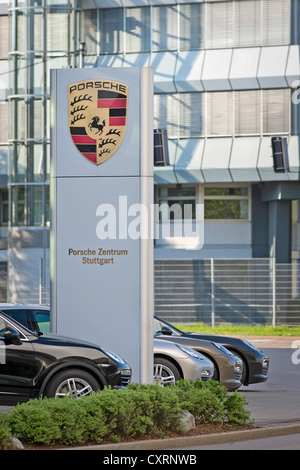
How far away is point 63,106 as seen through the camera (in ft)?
40.5

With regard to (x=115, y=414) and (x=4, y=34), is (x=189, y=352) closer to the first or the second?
(x=115, y=414)

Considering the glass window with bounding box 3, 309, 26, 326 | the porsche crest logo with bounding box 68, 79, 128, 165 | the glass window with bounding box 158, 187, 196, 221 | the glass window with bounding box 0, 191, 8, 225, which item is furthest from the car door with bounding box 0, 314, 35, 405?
the glass window with bounding box 0, 191, 8, 225

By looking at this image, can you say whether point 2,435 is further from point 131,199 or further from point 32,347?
point 131,199

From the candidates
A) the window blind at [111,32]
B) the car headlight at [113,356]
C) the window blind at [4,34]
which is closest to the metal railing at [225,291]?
the window blind at [111,32]

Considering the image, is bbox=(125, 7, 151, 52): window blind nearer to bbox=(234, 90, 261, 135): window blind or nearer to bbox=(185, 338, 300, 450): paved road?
bbox=(234, 90, 261, 135): window blind

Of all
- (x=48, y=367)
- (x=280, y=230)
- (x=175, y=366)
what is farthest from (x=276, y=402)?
(x=280, y=230)

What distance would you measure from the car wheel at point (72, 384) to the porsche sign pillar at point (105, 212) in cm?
91

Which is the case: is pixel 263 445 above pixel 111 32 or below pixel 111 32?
below

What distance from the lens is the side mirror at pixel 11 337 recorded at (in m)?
11.0

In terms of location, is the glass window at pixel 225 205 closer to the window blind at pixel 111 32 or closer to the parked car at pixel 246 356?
the window blind at pixel 111 32

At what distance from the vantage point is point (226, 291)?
3212 centimetres

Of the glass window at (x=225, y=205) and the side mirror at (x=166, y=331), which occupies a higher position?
the glass window at (x=225, y=205)

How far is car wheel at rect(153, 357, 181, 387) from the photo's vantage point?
1381cm

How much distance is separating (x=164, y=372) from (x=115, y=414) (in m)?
4.39
